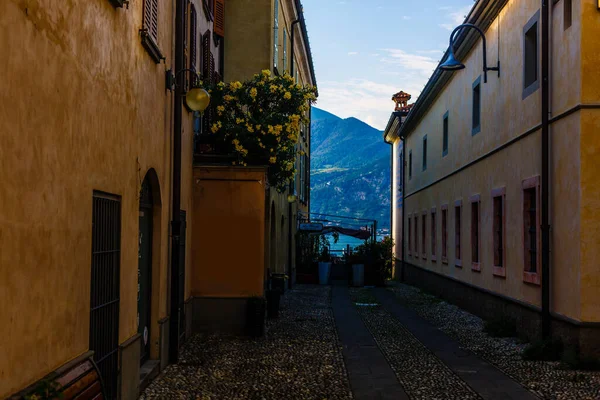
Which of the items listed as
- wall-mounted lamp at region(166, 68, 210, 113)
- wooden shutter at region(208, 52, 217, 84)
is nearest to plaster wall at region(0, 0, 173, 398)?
wall-mounted lamp at region(166, 68, 210, 113)

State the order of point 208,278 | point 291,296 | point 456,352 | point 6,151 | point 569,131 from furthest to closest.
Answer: point 291,296
point 208,278
point 456,352
point 569,131
point 6,151

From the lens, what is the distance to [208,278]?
1355 cm

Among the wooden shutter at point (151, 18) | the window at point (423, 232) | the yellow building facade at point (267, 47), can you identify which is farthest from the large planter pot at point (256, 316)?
the window at point (423, 232)

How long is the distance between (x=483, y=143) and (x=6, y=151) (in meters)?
14.6

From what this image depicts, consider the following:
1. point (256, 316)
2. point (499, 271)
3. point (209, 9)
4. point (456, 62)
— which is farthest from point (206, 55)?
point (499, 271)

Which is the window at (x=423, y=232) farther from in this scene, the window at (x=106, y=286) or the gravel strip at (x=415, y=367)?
the window at (x=106, y=286)

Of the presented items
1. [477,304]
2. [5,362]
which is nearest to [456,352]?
[477,304]

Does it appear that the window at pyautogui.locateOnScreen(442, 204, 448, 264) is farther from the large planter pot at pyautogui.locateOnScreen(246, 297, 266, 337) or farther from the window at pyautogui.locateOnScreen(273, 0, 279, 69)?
the large planter pot at pyautogui.locateOnScreen(246, 297, 266, 337)

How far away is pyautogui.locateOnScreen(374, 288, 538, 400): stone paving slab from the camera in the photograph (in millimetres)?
8961

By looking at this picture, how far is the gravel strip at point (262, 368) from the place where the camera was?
884 cm

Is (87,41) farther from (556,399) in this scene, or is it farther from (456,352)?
(456,352)

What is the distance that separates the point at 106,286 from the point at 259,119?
7221mm

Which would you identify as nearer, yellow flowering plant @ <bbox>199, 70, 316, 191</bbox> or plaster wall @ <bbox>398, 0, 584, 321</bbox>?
plaster wall @ <bbox>398, 0, 584, 321</bbox>

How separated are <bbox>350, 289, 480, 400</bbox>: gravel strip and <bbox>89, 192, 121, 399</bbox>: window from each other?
3437mm
